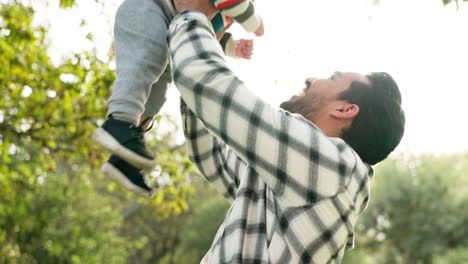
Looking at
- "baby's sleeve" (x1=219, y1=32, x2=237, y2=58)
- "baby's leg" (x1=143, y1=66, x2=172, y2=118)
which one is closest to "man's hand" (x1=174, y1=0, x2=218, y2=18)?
"baby's leg" (x1=143, y1=66, x2=172, y2=118)

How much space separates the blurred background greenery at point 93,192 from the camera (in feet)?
17.4

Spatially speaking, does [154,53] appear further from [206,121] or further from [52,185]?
[52,185]

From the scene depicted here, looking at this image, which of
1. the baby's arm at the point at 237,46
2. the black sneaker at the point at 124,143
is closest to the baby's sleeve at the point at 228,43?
the baby's arm at the point at 237,46

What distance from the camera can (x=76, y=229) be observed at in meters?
10.1

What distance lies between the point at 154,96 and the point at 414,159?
1011 inches

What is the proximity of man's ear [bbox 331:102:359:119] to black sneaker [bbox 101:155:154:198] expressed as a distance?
72cm

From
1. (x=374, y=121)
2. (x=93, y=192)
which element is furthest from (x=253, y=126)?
(x=93, y=192)

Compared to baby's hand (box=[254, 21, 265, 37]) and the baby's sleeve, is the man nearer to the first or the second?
baby's hand (box=[254, 21, 265, 37])

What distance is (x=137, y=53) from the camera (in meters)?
1.51

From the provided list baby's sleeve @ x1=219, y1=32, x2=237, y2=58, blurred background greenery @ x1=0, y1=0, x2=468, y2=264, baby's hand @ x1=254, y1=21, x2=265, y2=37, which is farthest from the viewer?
blurred background greenery @ x1=0, y1=0, x2=468, y2=264

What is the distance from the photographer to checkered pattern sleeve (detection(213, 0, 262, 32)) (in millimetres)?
1448

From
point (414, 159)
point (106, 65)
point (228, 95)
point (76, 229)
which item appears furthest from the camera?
point (414, 159)

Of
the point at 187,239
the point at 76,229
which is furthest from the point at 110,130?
the point at 187,239

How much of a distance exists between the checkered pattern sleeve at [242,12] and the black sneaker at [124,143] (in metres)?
0.45
